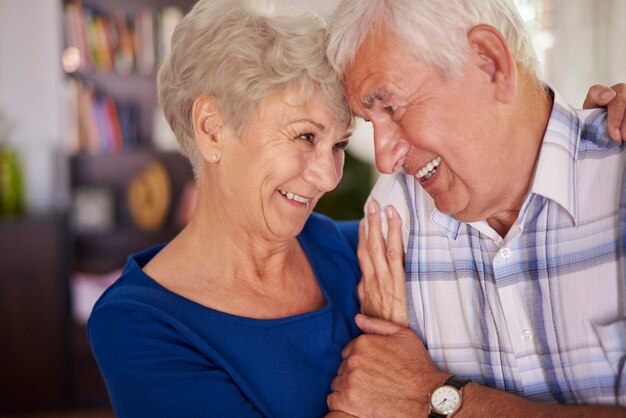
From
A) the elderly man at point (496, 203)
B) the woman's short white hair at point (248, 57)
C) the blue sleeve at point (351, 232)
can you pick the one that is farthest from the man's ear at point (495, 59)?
the blue sleeve at point (351, 232)

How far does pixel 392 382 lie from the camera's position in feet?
5.42

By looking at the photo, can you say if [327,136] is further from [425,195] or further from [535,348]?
[535,348]

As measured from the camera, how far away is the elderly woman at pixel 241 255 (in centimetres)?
157

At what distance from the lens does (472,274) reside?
170 centimetres

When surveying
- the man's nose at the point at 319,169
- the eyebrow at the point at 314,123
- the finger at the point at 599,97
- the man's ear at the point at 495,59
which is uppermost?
the man's ear at the point at 495,59

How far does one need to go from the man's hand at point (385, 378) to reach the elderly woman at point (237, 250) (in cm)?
7

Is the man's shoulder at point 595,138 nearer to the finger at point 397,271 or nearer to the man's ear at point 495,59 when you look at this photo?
the man's ear at point 495,59

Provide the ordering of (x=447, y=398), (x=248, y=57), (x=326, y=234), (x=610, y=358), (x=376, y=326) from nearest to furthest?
(x=610, y=358), (x=447, y=398), (x=248, y=57), (x=376, y=326), (x=326, y=234)

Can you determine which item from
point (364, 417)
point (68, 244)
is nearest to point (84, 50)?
point (68, 244)

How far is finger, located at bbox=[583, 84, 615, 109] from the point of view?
5.30 feet

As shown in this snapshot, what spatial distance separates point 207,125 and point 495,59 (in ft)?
2.15

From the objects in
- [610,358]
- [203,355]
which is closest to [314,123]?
[203,355]

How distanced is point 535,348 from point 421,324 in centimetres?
29

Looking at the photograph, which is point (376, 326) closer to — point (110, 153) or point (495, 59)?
point (495, 59)
